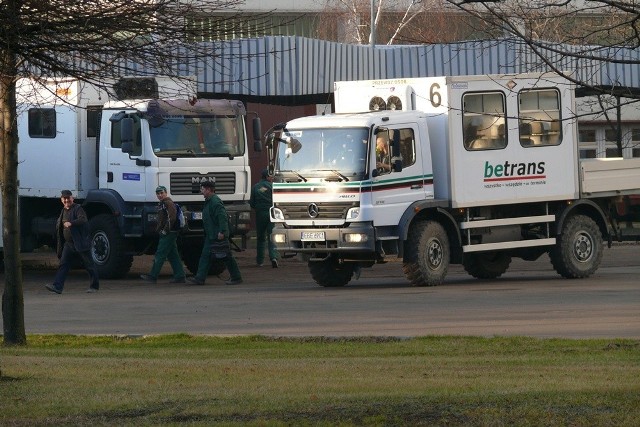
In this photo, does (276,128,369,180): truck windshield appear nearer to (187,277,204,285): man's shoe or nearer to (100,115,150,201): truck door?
(187,277,204,285): man's shoe

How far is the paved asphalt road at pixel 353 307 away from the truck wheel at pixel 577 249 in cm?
31

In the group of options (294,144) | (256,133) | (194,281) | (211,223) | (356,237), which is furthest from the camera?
(256,133)

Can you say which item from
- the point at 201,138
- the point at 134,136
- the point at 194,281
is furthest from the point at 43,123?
the point at 194,281

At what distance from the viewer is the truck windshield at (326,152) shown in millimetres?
22047

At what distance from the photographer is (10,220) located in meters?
14.1

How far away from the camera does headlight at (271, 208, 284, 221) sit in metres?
22.6

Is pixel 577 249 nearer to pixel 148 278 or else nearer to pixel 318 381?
pixel 148 278

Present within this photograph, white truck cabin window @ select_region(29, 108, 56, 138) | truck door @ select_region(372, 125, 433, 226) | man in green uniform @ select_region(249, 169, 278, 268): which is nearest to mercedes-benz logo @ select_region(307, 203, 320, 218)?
truck door @ select_region(372, 125, 433, 226)

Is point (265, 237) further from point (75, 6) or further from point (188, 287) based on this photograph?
point (75, 6)

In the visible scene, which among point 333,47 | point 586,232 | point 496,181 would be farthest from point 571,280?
point 333,47

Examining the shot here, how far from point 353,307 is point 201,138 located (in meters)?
7.38

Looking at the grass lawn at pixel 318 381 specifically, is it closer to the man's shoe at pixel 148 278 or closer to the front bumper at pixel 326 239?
the front bumper at pixel 326 239

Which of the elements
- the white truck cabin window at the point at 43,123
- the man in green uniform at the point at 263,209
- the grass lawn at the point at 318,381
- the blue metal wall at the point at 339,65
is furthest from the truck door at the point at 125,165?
the grass lawn at the point at 318,381

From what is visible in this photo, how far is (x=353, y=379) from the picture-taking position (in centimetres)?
1115
